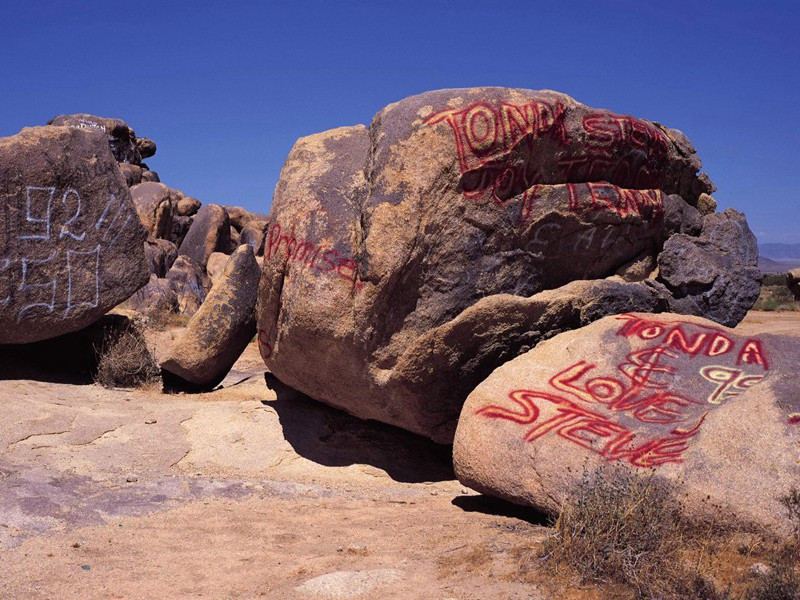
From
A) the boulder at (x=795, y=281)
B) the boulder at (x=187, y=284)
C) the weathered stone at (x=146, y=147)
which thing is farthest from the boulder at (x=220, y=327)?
the weathered stone at (x=146, y=147)

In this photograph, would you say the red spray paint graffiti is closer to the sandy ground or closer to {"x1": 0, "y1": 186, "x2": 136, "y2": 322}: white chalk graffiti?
the sandy ground

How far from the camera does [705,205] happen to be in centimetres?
629

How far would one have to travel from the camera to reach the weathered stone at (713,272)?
18.8ft

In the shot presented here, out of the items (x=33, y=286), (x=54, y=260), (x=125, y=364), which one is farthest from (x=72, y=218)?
(x=125, y=364)

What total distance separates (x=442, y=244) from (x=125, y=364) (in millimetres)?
3427

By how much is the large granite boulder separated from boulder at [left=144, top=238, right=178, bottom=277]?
10.6 m

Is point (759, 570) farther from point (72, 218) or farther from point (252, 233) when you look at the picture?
point (252, 233)

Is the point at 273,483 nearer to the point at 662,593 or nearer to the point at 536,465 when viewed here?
the point at 536,465

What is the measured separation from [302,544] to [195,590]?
693 millimetres

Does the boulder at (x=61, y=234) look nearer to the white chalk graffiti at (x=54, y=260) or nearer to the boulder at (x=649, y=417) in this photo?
the white chalk graffiti at (x=54, y=260)

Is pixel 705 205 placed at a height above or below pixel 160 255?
above

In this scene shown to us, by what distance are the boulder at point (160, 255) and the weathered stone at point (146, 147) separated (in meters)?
10.8

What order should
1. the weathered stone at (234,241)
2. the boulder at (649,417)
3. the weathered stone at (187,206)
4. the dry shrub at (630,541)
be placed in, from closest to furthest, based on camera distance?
1. the dry shrub at (630,541)
2. the boulder at (649,417)
3. the weathered stone at (234,241)
4. the weathered stone at (187,206)

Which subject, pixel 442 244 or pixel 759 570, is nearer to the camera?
pixel 759 570
